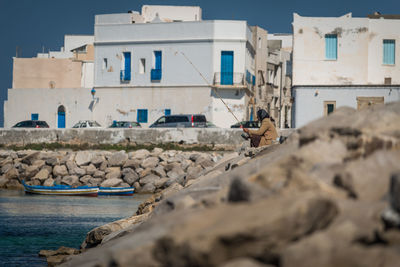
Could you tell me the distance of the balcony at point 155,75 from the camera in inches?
1565

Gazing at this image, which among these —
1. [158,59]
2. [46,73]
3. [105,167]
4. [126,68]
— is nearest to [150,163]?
[105,167]

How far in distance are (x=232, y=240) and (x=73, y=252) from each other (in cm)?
790

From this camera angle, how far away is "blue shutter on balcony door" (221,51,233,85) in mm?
38812

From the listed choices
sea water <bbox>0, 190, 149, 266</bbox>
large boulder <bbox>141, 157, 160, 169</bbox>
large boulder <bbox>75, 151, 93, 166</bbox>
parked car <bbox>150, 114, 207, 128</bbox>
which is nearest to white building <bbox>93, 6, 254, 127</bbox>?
parked car <bbox>150, 114, 207, 128</bbox>

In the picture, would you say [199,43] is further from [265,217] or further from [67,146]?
[265,217]

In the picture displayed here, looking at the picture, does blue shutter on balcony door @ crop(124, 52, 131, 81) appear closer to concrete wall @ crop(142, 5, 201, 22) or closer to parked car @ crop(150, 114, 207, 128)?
concrete wall @ crop(142, 5, 201, 22)

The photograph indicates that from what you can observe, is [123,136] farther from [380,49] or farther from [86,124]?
[380,49]

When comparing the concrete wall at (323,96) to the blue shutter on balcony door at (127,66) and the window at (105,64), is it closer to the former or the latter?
the blue shutter on balcony door at (127,66)

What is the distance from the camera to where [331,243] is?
4832 millimetres

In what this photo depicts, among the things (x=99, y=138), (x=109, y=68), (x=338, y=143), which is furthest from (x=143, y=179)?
(x=338, y=143)

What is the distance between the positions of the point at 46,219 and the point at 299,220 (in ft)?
49.7

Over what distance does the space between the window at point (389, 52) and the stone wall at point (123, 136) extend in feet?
29.2

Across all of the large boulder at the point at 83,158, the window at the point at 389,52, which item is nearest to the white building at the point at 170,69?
the window at the point at 389,52

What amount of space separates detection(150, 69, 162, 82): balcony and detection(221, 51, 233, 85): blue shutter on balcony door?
392 cm
